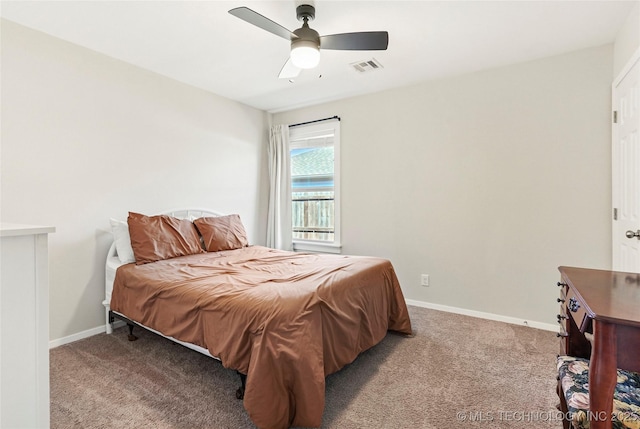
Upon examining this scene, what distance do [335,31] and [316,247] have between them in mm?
2635

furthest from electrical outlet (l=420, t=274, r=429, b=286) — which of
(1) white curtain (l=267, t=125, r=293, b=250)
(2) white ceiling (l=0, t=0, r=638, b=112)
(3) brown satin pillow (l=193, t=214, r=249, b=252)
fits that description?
(2) white ceiling (l=0, t=0, r=638, b=112)

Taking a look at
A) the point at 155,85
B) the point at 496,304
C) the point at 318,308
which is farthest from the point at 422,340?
the point at 155,85

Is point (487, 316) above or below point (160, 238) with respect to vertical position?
below

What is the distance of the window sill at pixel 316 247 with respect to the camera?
13.3 feet

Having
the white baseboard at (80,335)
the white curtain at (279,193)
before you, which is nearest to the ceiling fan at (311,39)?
the white curtain at (279,193)

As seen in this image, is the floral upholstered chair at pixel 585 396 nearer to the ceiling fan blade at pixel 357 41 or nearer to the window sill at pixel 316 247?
the ceiling fan blade at pixel 357 41

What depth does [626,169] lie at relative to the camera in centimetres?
225

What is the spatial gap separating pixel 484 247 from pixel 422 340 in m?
1.20

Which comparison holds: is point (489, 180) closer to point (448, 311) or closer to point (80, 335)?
point (448, 311)

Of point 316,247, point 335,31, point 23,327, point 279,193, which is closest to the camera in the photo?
point 23,327

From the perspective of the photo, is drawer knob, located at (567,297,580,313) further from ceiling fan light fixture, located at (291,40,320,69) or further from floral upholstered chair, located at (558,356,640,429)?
ceiling fan light fixture, located at (291,40,320,69)

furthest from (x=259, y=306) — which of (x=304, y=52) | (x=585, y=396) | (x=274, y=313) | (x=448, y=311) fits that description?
(x=448, y=311)

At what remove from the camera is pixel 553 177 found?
280 centimetres

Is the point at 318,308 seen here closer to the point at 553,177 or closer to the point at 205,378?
the point at 205,378
